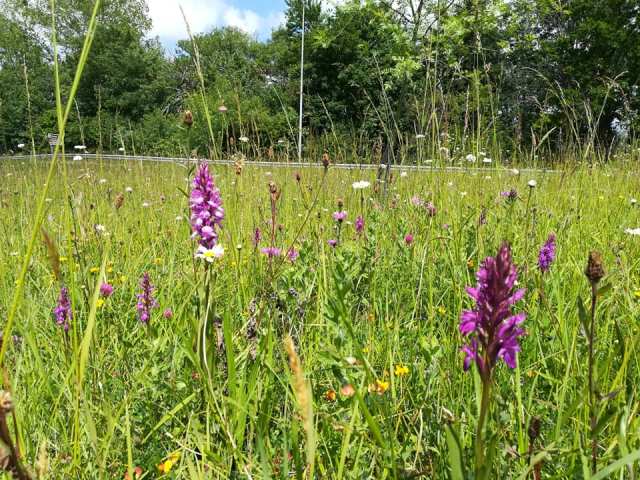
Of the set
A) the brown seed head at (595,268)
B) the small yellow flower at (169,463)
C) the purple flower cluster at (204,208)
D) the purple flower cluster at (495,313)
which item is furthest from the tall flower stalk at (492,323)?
the purple flower cluster at (204,208)

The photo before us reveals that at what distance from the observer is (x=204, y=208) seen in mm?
1193

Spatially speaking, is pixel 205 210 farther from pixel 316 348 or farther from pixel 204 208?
pixel 316 348

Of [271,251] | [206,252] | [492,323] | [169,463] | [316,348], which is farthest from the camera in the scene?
[271,251]

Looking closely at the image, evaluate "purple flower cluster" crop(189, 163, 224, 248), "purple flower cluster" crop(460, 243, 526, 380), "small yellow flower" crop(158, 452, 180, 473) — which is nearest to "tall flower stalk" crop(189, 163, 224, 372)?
"purple flower cluster" crop(189, 163, 224, 248)

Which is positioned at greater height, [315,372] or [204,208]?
[204,208]

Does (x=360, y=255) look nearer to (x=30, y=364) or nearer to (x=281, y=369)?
(x=281, y=369)

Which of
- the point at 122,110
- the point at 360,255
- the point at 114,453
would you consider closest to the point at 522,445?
the point at 114,453

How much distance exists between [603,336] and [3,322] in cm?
202

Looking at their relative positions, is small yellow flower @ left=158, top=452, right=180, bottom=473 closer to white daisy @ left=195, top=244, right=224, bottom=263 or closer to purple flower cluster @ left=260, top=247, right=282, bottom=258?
white daisy @ left=195, top=244, right=224, bottom=263

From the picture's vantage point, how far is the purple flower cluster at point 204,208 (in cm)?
117

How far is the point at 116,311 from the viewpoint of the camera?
1621 millimetres

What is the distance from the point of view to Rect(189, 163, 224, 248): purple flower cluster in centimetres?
117

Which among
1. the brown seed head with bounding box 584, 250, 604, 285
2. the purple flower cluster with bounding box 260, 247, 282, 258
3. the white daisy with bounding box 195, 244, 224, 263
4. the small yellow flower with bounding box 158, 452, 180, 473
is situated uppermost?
the brown seed head with bounding box 584, 250, 604, 285

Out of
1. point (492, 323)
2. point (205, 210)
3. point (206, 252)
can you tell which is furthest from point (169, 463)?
point (492, 323)
